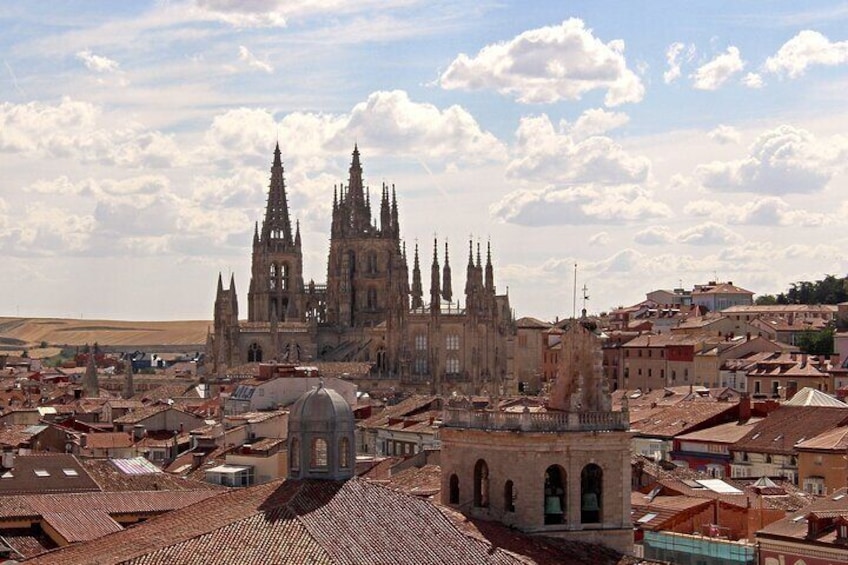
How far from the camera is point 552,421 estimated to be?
4247cm

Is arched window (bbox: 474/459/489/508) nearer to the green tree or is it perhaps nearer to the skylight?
the skylight

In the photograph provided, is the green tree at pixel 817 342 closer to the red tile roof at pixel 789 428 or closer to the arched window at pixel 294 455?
the red tile roof at pixel 789 428

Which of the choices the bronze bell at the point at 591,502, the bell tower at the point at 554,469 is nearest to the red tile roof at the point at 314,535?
the bell tower at the point at 554,469

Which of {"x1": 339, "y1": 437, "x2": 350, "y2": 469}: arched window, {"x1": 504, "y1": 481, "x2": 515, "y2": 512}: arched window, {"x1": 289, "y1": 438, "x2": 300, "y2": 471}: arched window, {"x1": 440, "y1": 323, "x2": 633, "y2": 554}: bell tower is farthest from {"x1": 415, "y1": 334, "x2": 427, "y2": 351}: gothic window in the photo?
{"x1": 339, "y1": 437, "x2": 350, "y2": 469}: arched window

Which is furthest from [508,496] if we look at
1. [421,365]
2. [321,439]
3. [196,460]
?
[421,365]

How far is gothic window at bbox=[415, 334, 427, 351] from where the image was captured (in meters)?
184

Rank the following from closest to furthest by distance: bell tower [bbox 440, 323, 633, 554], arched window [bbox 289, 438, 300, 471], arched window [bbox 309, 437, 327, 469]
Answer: arched window [bbox 309, 437, 327, 469], arched window [bbox 289, 438, 300, 471], bell tower [bbox 440, 323, 633, 554]

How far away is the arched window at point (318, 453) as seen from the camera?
41.0m

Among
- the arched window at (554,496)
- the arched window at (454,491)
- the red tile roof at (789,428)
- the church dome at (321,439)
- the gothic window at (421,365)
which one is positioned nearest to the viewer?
the church dome at (321,439)

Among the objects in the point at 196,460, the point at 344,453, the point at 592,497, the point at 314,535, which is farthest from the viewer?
the point at 196,460

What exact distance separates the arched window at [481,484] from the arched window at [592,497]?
2112 millimetres

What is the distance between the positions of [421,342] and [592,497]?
→ 142m

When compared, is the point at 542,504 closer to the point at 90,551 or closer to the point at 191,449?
the point at 90,551

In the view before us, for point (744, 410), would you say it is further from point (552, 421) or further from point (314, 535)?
point (314, 535)
